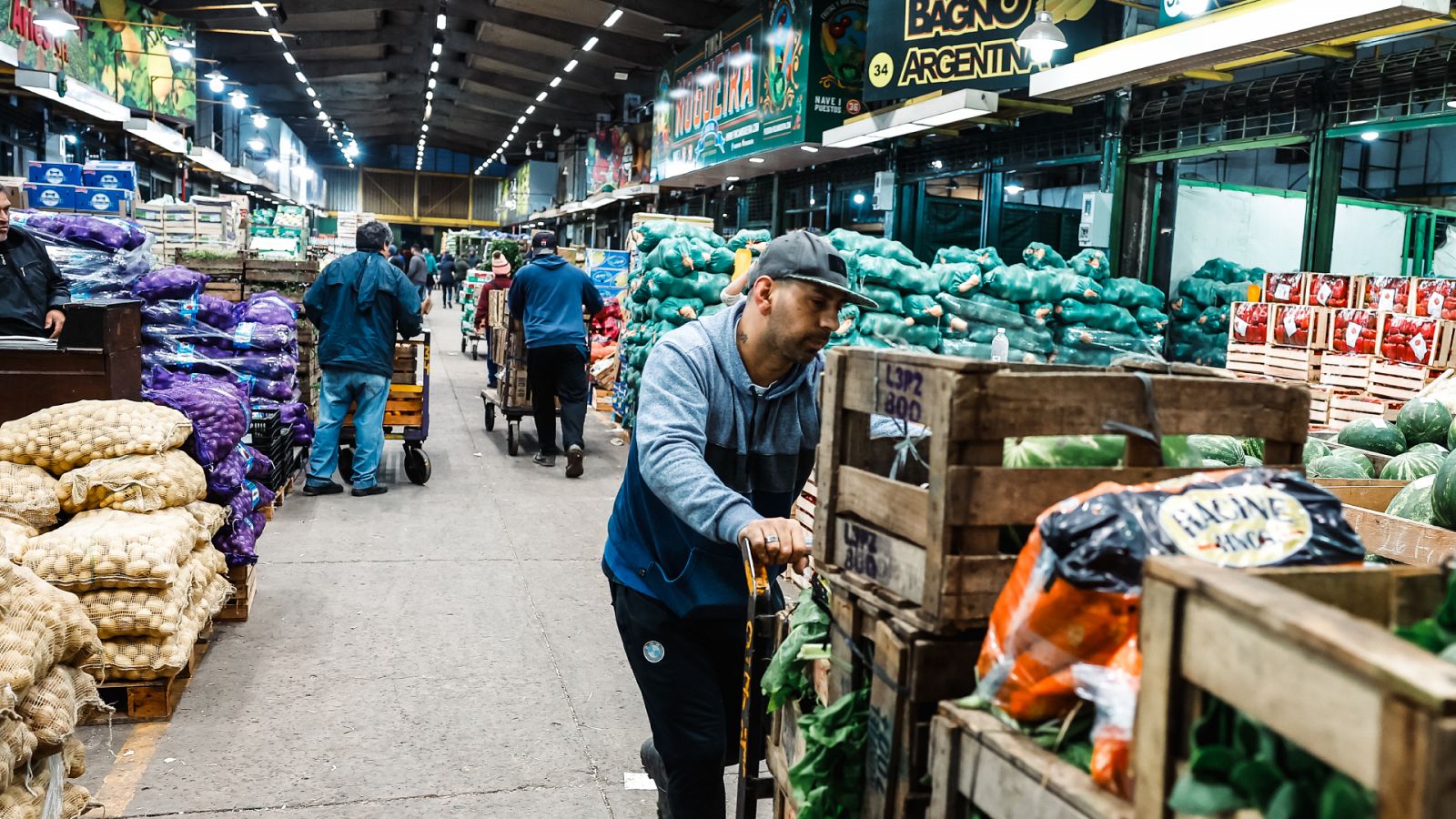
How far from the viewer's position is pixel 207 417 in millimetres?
5590

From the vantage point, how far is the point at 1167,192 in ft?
38.1

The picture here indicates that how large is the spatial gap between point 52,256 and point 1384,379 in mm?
9511

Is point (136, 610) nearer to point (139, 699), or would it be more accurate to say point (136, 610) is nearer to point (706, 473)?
point (139, 699)

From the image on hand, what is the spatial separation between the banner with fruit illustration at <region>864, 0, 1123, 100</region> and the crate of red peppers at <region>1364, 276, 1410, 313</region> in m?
3.50

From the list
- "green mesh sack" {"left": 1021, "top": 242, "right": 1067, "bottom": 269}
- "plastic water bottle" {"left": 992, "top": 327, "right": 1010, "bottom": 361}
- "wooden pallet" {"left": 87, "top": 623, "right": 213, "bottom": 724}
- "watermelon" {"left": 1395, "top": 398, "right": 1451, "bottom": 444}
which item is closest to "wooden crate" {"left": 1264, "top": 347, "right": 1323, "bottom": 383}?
"green mesh sack" {"left": 1021, "top": 242, "right": 1067, "bottom": 269}

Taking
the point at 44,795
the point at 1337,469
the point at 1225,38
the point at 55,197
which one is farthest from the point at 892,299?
the point at 55,197

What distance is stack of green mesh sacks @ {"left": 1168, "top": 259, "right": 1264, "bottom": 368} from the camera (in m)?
11.5

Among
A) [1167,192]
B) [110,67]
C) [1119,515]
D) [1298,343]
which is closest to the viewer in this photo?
[1119,515]

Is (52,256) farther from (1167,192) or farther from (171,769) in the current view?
(1167,192)

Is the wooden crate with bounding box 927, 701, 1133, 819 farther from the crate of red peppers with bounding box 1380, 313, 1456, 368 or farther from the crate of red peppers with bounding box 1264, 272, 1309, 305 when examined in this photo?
the crate of red peppers with bounding box 1264, 272, 1309, 305

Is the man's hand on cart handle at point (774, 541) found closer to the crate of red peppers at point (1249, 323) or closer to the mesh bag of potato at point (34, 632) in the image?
the mesh bag of potato at point (34, 632)

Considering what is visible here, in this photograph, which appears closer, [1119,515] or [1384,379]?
[1119,515]

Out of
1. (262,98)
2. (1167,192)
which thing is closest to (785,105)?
(1167,192)

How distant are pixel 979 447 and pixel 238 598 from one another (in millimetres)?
4786
